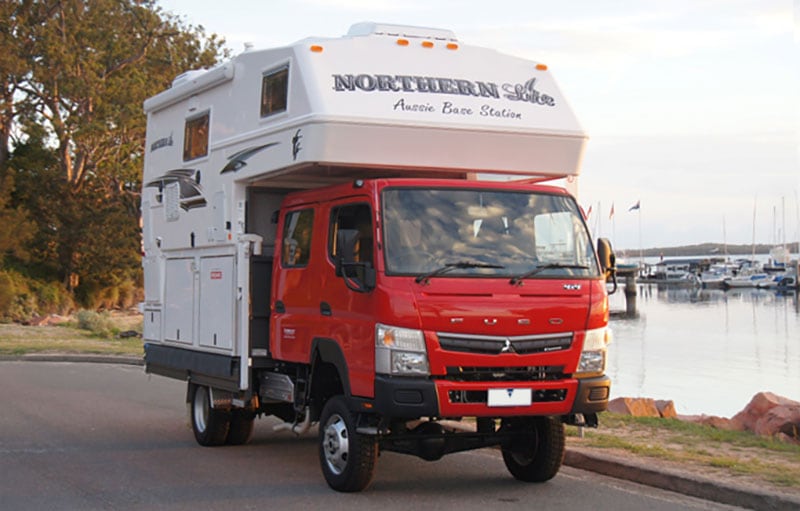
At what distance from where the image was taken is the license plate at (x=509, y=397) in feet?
29.6

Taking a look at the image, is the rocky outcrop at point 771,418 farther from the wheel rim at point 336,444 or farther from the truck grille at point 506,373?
the wheel rim at point 336,444

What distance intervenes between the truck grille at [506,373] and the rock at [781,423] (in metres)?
5.44

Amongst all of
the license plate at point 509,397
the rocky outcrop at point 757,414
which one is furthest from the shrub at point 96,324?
the license plate at point 509,397

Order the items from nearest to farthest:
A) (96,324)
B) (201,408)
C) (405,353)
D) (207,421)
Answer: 1. (405,353)
2. (207,421)
3. (201,408)
4. (96,324)

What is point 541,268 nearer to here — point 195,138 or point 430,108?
point 430,108

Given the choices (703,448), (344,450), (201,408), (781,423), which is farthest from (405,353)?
(781,423)

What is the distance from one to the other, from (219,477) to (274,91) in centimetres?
376

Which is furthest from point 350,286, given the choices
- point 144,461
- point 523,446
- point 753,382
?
point 753,382

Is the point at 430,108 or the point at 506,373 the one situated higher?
the point at 430,108

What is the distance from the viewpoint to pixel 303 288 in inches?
412

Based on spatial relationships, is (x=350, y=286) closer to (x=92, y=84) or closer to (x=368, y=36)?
(x=368, y=36)

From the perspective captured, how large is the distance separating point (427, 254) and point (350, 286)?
705mm

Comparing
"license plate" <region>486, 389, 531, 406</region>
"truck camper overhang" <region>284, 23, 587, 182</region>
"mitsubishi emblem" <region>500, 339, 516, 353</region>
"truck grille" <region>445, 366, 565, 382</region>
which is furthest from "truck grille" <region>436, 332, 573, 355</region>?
"truck camper overhang" <region>284, 23, 587, 182</region>

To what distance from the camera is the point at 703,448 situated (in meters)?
11.3
